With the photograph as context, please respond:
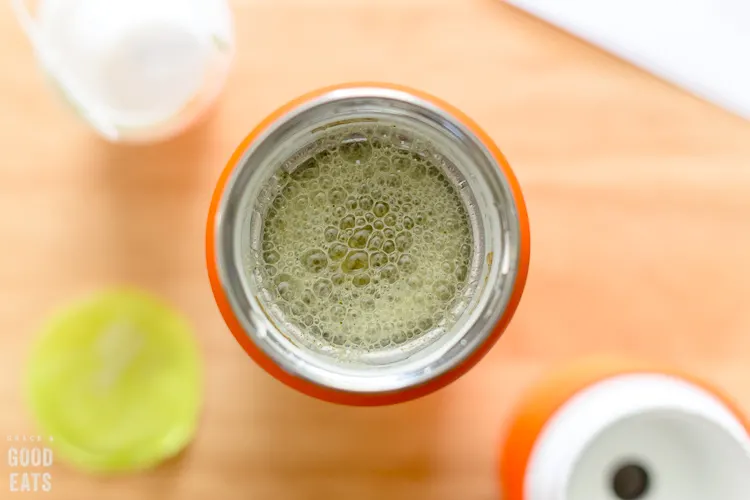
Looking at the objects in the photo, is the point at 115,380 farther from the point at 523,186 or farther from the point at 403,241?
the point at 523,186

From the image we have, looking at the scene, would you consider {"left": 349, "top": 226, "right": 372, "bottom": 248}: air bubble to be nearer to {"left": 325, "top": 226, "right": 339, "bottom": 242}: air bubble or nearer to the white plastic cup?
{"left": 325, "top": 226, "right": 339, "bottom": 242}: air bubble

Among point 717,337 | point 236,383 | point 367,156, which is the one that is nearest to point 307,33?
point 367,156

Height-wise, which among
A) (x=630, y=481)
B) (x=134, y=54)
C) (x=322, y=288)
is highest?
(x=134, y=54)

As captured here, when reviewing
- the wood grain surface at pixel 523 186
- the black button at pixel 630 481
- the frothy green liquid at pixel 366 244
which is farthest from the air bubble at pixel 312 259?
the black button at pixel 630 481

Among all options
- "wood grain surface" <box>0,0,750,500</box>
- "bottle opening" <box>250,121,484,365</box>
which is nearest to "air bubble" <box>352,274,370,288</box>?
"bottle opening" <box>250,121,484,365</box>

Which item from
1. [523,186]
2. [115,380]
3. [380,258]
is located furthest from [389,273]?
[115,380]

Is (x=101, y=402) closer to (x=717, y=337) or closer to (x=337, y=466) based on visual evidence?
(x=337, y=466)

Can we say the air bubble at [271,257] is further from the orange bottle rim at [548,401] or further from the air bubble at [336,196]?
the orange bottle rim at [548,401]
